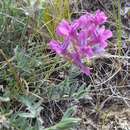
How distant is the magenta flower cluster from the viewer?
122cm

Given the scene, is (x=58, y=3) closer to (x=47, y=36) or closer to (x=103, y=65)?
(x=47, y=36)

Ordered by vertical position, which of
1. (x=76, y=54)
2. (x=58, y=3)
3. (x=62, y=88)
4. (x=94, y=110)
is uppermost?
(x=58, y=3)

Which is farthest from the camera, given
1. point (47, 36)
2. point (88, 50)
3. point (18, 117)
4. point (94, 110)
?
point (47, 36)

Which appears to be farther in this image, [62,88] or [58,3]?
[58,3]

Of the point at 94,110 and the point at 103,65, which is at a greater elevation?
the point at 103,65

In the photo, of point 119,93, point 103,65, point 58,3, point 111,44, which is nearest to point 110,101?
point 119,93

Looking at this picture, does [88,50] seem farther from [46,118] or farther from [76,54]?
[46,118]

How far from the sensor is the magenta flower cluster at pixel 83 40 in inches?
48.0

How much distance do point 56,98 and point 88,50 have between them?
32cm

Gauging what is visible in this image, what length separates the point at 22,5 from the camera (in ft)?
5.66

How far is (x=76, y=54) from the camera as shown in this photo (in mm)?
1226

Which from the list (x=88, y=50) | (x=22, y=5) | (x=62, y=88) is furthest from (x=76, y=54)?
(x=22, y=5)

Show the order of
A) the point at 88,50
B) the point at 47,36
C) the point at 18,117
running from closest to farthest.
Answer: the point at 88,50, the point at 18,117, the point at 47,36

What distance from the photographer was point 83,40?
1.24m
